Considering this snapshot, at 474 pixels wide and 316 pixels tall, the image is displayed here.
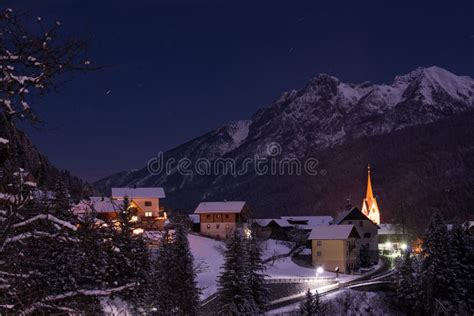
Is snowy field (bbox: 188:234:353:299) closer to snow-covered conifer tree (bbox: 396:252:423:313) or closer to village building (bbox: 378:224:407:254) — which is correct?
snow-covered conifer tree (bbox: 396:252:423:313)

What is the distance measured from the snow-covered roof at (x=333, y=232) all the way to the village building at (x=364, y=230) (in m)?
4.33

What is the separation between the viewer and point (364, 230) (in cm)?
7888

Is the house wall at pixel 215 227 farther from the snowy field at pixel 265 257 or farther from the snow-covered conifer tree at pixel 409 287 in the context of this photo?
the snow-covered conifer tree at pixel 409 287

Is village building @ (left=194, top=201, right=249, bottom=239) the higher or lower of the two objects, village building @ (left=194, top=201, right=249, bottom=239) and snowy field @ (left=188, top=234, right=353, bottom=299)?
the higher

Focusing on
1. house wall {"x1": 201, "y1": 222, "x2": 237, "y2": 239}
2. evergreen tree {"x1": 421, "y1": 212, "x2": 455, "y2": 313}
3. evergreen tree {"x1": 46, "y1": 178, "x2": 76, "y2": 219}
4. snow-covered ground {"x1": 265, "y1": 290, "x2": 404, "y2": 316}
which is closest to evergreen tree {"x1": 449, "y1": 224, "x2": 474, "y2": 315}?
evergreen tree {"x1": 421, "y1": 212, "x2": 455, "y2": 313}

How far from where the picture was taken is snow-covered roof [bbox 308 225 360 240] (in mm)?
68438

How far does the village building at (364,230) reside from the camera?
3002 inches

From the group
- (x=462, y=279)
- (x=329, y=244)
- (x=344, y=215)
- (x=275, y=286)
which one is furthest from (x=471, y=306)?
(x=344, y=215)

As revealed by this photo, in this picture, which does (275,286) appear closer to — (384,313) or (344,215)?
(384,313)

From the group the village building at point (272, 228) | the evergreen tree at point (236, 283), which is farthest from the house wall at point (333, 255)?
the evergreen tree at point (236, 283)

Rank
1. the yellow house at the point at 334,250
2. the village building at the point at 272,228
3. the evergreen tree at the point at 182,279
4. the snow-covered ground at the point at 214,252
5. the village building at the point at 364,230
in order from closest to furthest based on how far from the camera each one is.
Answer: the evergreen tree at the point at 182,279 < the snow-covered ground at the point at 214,252 < the yellow house at the point at 334,250 < the village building at the point at 364,230 < the village building at the point at 272,228

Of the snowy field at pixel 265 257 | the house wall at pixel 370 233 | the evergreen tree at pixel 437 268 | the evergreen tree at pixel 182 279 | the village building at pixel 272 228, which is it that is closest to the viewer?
the evergreen tree at pixel 182 279

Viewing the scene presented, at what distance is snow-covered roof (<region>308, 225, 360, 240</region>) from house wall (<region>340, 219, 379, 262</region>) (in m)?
4.26

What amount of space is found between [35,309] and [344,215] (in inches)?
3045
